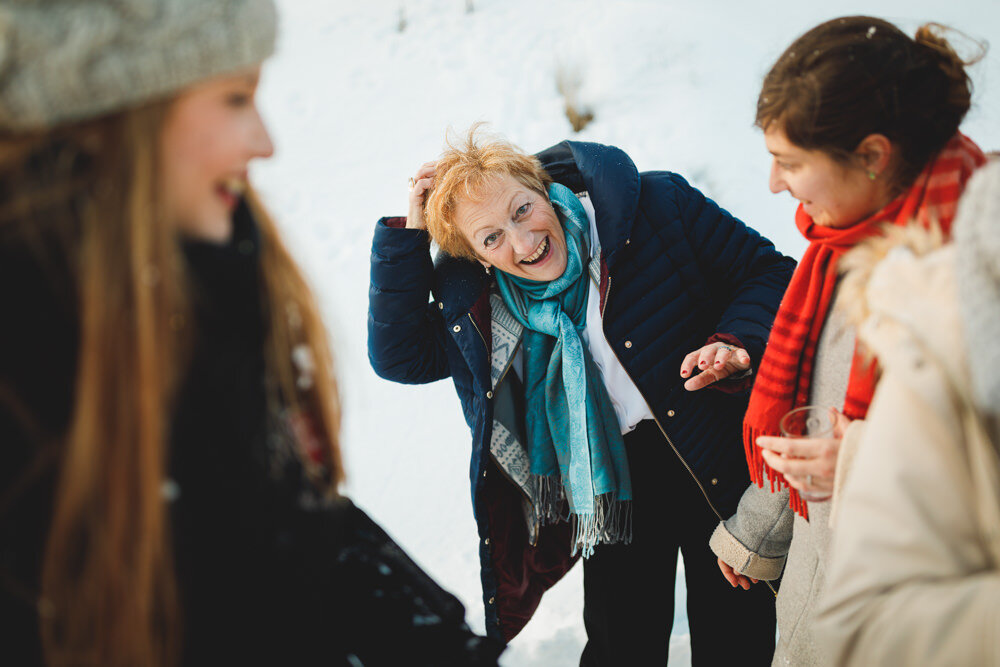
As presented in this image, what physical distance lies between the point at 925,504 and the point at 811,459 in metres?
0.46

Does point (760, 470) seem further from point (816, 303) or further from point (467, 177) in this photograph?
point (467, 177)

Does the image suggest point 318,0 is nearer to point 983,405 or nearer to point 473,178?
point 473,178

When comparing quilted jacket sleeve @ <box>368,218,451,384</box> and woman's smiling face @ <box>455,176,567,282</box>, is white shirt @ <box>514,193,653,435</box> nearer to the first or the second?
woman's smiling face @ <box>455,176,567,282</box>

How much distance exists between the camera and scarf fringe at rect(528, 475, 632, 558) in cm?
206

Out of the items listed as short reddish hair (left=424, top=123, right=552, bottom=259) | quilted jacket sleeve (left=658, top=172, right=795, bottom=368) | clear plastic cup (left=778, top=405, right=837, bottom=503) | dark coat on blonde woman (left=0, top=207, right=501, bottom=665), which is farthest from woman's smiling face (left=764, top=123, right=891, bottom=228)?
dark coat on blonde woman (left=0, top=207, right=501, bottom=665)

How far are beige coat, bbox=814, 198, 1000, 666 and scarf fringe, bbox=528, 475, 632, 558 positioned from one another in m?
1.23

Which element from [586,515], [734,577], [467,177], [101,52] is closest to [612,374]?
[586,515]

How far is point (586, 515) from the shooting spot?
2047 millimetres

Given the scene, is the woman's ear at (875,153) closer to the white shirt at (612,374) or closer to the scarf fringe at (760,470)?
the scarf fringe at (760,470)

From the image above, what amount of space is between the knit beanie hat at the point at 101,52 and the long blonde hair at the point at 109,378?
0.13ft

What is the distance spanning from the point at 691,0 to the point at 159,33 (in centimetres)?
632

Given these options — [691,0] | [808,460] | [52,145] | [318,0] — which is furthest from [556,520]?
[318,0]

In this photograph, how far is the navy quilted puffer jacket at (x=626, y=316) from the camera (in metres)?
1.97

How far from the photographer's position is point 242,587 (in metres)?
0.89
